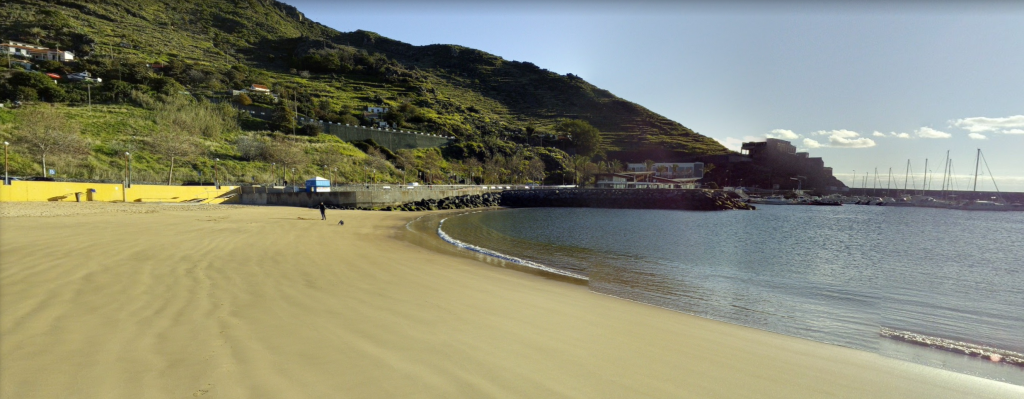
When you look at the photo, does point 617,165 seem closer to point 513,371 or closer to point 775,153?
point 775,153

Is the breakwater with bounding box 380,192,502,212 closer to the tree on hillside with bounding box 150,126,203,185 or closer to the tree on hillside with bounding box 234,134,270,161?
the tree on hillside with bounding box 150,126,203,185

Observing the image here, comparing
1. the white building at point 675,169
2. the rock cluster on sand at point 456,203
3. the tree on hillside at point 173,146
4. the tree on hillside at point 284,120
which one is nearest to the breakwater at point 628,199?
the rock cluster on sand at point 456,203

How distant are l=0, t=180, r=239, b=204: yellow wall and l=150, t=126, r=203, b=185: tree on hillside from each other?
313 inches

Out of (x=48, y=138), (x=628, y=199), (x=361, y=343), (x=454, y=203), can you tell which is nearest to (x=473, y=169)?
(x=628, y=199)

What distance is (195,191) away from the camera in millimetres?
31578

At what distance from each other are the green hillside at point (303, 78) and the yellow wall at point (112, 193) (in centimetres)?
1750

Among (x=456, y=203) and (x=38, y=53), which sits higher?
(x=38, y=53)

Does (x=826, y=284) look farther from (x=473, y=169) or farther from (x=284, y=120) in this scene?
(x=284, y=120)

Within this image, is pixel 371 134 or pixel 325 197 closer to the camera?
pixel 325 197

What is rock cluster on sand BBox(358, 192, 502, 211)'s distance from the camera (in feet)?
132

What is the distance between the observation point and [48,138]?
108ft

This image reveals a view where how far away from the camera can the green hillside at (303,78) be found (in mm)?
66250

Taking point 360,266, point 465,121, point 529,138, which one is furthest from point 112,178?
point 529,138

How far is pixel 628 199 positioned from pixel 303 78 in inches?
3537
